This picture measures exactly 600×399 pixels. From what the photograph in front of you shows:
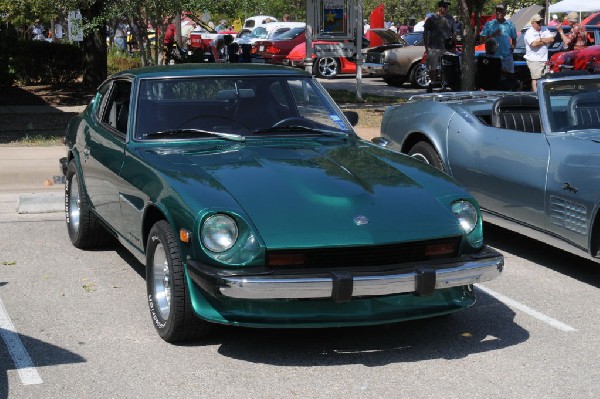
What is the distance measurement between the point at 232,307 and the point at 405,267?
0.93 meters

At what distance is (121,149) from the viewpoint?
6551 millimetres

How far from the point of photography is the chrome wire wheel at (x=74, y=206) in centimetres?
796

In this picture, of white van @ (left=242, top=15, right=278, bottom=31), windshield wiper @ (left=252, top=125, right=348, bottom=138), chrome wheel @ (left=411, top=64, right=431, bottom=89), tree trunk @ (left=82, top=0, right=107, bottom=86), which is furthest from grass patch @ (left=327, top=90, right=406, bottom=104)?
white van @ (left=242, top=15, right=278, bottom=31)

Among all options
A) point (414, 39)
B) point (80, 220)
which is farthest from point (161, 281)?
point (414, 39)

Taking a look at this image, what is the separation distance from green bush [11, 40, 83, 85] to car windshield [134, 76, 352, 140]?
1490cm

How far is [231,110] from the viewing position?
22.2 ft

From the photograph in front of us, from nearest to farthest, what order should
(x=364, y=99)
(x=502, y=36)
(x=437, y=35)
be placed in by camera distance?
(x=502, y=36) → (x=364, y=99) → (x=437, y=35)

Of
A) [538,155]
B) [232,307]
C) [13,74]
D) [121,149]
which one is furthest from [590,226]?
[13,74]

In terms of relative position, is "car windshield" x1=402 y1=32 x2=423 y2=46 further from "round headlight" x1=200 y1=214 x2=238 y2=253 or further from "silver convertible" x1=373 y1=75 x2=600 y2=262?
"round headlight" x1=200 y1=214 x2=238 y2=253

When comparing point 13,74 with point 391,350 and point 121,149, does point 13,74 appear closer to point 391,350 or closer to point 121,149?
point 121,149

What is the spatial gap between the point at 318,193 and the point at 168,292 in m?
1.03

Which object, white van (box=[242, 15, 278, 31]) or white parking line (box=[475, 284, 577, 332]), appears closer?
white parking line (box=[475, 284, 577, 332])

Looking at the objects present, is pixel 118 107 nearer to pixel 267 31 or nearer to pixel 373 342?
pixel 373 342

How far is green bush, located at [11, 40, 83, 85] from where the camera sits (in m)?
20.8
